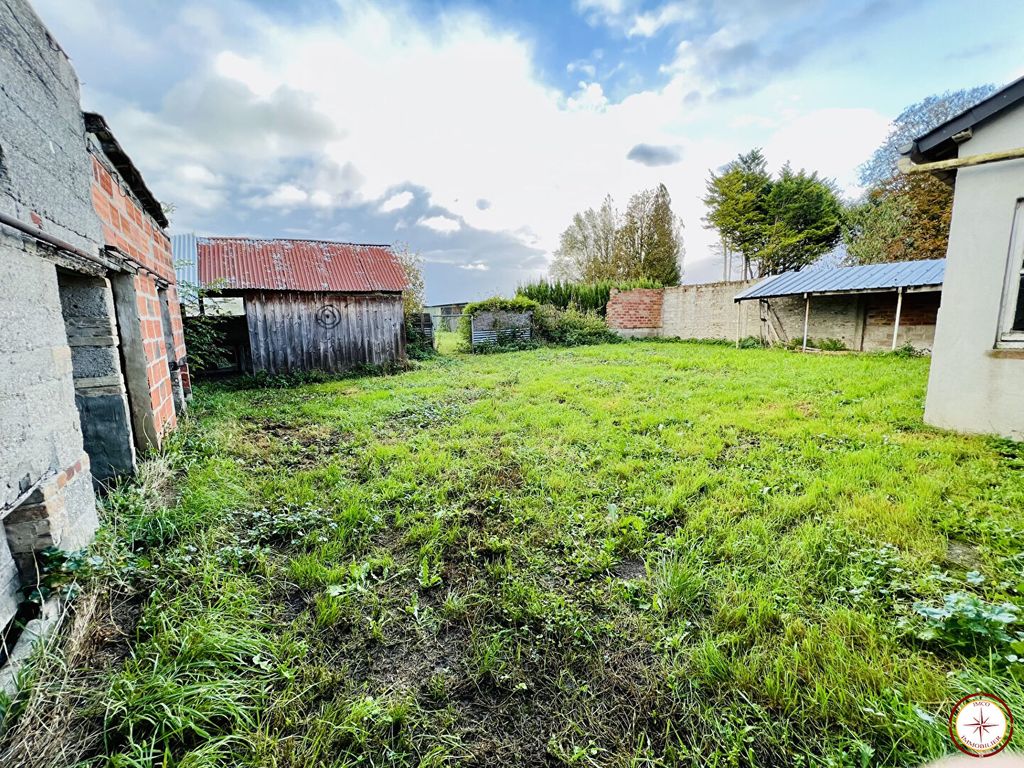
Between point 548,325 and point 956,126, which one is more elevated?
point 956,126

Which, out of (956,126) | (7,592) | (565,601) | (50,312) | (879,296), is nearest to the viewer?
(7,592)

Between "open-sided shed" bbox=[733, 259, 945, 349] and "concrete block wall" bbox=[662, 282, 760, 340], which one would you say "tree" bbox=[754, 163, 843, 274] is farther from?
"open-sided shed" bbox=[733, 259, 945, 349]

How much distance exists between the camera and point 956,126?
3.72m

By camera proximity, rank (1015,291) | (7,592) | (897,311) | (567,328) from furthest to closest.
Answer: (567,328) < (897,311) < (1015,291) < (7,592)

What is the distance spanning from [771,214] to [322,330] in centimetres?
2625

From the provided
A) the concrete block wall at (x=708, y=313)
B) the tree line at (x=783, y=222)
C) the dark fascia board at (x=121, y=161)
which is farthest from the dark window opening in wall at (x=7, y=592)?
the tree line at (x=783, y=222)

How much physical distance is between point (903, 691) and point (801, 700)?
353mm

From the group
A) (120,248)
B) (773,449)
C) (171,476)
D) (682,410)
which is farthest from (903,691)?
(120,248)

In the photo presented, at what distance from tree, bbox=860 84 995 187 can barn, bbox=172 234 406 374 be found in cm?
2153

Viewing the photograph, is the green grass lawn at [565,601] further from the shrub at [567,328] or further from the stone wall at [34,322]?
the shrub at [567,328]

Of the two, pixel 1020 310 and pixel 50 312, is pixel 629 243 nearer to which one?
pixel 1020 310

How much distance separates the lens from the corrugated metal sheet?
870cm

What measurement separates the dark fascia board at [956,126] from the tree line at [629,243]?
70.3 feet

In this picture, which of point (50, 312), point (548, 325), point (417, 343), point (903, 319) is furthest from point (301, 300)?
point (903, 319)
